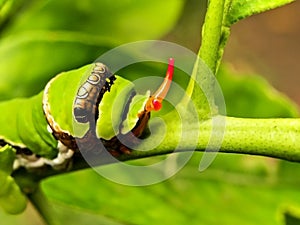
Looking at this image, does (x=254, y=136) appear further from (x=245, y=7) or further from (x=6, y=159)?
(x=6, y=159)

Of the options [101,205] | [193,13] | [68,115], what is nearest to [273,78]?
[193,13]

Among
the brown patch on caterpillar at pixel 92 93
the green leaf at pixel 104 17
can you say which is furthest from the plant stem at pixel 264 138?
the green leaf at pixel 104 17

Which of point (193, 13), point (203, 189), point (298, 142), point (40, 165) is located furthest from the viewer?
point (193, 13)

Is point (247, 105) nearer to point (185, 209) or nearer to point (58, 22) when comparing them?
point (185, 209)

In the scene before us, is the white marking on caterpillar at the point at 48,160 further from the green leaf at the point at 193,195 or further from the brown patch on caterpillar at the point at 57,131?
the green leaf at the point at 193,195

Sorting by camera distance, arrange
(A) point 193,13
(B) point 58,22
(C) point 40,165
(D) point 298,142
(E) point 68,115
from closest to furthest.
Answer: (D) point 298,142
(E) point 68,115
(C) point 40,165
(B) point 58,22
(A) point 193,13

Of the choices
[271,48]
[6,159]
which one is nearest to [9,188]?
[6,159]
